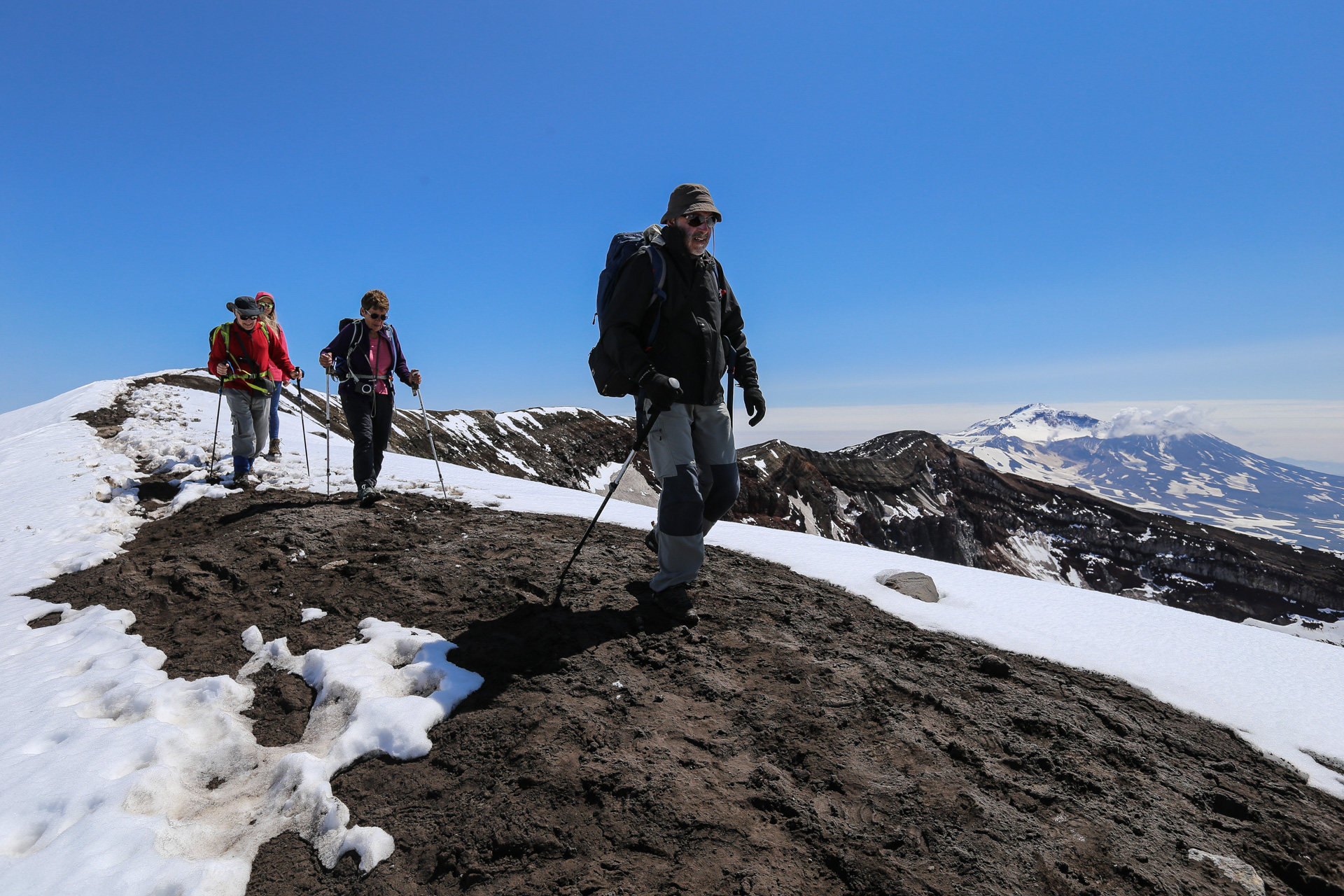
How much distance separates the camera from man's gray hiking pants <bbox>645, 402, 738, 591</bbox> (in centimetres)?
493

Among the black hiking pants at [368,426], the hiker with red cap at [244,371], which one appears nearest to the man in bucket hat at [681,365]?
the black hiking pants at [368,426]

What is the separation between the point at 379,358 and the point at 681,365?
226 inches

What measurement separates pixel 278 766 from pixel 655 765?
2.00m

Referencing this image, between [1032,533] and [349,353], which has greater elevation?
[349,353]

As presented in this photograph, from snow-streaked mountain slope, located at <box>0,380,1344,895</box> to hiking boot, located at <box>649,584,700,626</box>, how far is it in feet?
5.47

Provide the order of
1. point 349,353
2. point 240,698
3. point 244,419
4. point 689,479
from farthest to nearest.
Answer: point 244,419 < point 349,353 < point 689,479 < point 240,698

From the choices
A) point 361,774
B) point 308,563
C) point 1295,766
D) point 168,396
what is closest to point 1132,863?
point 1295,766

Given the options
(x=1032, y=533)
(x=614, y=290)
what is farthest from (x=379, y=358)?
(x=1032, y=533)

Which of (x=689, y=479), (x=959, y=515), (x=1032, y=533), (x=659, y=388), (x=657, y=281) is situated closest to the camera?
(x=659, y=388)

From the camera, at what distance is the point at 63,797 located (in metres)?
2.87

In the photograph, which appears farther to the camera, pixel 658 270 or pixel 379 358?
pixel 379 358

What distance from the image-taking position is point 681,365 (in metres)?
5.00

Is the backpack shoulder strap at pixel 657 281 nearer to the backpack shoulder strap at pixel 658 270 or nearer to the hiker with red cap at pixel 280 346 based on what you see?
the backpack shoulder strap at pixel 658 270

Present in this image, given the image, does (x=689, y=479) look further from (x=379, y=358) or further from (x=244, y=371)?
(x=244, y=371)
